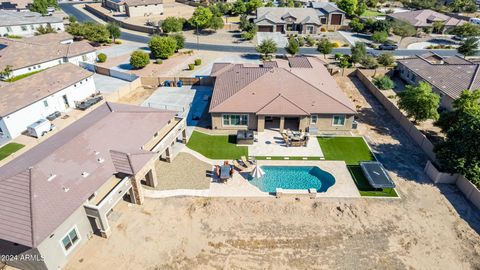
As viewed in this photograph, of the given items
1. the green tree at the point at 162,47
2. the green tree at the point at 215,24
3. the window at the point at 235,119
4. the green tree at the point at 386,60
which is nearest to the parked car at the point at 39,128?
the window at the point at 235,119

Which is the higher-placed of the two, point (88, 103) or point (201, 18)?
point (201, 18)

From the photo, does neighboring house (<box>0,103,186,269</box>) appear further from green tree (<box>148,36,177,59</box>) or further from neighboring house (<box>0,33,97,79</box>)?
green tree (<box>148,36,177,59</box>)

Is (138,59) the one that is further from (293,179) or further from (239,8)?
(239,8)

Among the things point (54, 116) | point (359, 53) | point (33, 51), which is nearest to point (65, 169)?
point (54, 116)

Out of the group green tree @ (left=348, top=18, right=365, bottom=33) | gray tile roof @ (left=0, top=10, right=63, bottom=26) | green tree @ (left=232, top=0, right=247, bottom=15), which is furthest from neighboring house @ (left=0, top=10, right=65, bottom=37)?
green tree @ (left=348, top=18, right=365, bottom=33)

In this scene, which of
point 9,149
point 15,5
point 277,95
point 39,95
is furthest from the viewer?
point 15,5

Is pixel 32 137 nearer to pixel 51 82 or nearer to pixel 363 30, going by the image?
pixel 51 82

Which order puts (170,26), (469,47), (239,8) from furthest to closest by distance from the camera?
(239,8), (170,26), (469,47)
